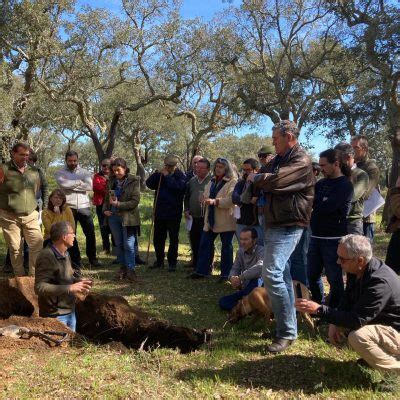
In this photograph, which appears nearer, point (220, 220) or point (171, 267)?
point (220, 220)

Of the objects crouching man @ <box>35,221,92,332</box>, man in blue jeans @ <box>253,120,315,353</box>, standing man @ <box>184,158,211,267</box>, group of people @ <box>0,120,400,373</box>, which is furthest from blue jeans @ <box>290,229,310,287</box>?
standing man @ <box>184,158,211,267</box>

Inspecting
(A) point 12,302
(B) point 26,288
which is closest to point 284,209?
(B) point 26,288

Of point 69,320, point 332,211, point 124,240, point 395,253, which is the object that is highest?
point 332,211

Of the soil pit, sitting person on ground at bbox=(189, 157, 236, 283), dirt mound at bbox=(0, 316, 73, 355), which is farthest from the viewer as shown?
sitting person on ground at bbox=(189, 157, 236, 283)

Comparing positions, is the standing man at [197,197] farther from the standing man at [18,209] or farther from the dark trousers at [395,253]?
the dark trousers at [395,253]

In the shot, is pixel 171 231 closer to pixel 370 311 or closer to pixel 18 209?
pixel 18 209

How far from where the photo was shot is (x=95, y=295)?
5.18 m

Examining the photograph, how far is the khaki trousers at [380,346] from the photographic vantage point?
3348mm

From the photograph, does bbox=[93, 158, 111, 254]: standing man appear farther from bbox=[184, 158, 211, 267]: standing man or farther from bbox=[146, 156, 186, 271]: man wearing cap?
bbox=[184, 158, 211, 267]: standing man

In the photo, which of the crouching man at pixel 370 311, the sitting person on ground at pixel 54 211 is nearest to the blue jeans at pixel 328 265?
the crouching man at pixel 370 311

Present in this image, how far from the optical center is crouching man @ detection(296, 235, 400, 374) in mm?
3365

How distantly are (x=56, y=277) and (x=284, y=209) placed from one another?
2389mm

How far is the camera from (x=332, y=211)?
4.84m

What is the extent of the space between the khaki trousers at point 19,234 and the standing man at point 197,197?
264 cm
